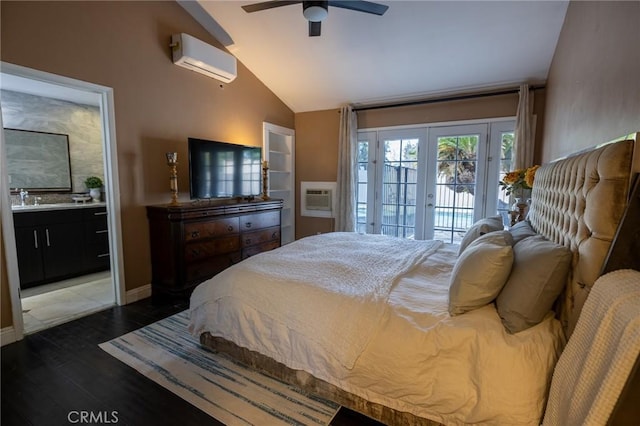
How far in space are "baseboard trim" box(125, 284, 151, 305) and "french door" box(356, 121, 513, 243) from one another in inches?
124

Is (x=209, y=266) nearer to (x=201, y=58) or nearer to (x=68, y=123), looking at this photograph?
(x=201, y=58)

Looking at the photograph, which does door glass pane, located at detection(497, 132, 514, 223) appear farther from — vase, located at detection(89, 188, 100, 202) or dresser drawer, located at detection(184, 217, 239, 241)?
vase, located at detection(89, 188, 100, 202)

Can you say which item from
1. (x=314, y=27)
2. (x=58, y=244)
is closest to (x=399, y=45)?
(x=314, y=27)

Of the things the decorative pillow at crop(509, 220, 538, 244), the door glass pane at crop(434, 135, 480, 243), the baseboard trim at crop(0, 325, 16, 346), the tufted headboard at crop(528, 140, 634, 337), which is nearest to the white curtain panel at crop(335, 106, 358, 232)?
the door glass pane at crop(434, 135, 480, 243)

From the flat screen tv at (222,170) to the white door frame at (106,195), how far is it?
0.72 meters

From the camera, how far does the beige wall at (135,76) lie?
2.35 m

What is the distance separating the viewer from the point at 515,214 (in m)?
3.15

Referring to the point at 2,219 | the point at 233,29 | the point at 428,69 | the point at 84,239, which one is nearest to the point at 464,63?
the point at 428,69

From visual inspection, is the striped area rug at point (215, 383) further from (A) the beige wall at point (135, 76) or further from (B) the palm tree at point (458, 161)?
(B) the palm tree at point (458, 161)

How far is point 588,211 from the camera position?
122 cm

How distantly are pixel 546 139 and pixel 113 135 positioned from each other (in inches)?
182

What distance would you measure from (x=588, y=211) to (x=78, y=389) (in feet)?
9.48

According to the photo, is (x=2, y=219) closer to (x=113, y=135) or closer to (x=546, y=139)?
(x=113, y=135)

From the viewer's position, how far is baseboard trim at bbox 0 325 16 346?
2.28 metres
